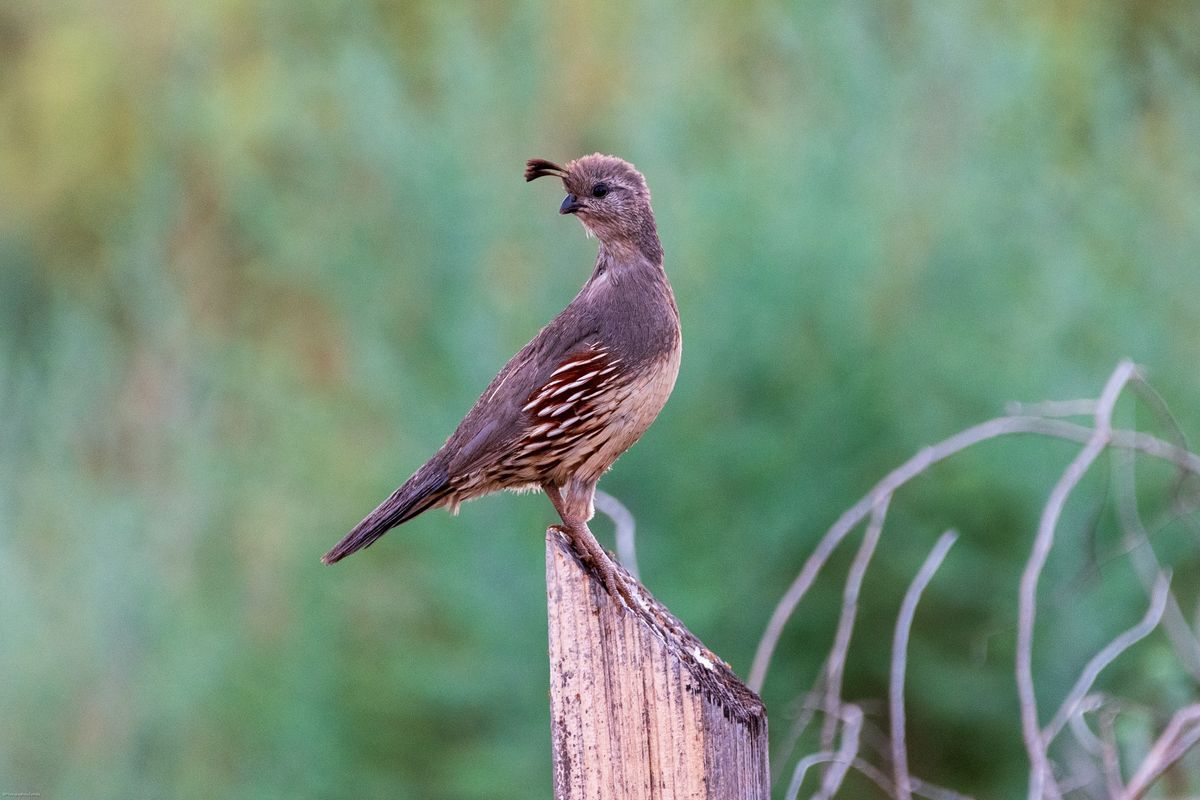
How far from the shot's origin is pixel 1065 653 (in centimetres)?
441

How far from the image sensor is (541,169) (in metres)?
2.83

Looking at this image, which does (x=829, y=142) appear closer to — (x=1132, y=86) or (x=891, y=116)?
(x=891, y=116)

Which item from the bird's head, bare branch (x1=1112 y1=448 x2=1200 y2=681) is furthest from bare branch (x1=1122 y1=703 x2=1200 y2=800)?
the bird's head

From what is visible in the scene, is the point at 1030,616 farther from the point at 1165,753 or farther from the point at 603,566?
the point at 603,566

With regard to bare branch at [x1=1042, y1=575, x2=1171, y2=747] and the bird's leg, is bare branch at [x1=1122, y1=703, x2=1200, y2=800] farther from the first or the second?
the bird's leg

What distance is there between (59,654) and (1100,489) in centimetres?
296

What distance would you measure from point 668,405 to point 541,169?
1.54 m

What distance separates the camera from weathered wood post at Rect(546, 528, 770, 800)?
1.98 m

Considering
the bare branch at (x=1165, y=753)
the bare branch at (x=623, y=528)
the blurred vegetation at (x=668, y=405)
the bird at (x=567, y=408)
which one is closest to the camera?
the bird at (x=567, y=408)

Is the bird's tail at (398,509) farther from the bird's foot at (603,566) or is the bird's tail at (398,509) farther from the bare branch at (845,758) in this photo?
the bare branch at (845,758)

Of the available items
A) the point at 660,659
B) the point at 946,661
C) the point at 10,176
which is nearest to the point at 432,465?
the point at 660,659

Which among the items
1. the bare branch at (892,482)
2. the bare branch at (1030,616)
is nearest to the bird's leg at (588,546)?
the bare branch at (892,482)

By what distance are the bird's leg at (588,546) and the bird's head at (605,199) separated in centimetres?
49

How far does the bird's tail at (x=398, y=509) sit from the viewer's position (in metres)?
2.64
